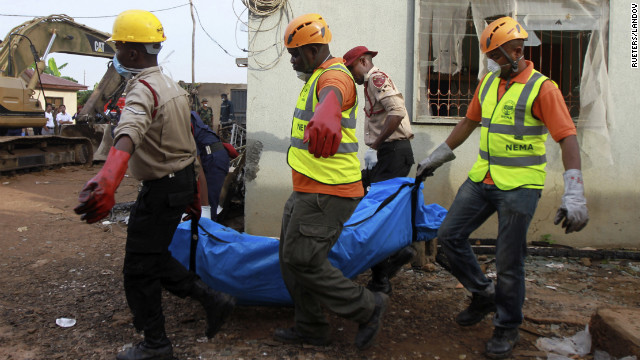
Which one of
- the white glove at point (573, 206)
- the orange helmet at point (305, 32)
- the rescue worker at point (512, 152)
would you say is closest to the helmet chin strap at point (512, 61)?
the rescue worker at point (512, 152)

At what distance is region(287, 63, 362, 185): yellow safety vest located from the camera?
2838 mm

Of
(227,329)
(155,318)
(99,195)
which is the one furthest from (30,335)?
(99,195)

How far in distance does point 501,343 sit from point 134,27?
9.05 ft

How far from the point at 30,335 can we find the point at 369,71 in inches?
126

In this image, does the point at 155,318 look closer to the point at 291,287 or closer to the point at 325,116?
the point at 291,287

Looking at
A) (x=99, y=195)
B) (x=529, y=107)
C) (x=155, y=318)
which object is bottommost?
(x=155, y=318)

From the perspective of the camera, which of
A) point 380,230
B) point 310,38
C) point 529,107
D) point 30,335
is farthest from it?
point 380,230

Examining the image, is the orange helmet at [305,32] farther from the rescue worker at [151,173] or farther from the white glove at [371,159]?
the white glove at [371,159]

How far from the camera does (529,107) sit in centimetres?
299

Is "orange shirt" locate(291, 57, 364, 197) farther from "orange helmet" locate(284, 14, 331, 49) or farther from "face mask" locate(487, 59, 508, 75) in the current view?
"face mask" locate(487, 59, 508, 75)

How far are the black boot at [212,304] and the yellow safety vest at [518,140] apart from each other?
70.7 inches

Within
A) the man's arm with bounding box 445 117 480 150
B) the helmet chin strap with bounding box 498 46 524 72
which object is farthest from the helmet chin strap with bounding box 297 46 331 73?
the man's arm with bounding box 445 117 480 150

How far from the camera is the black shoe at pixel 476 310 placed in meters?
3.39

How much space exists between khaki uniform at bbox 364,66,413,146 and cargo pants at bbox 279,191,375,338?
1609 mm
